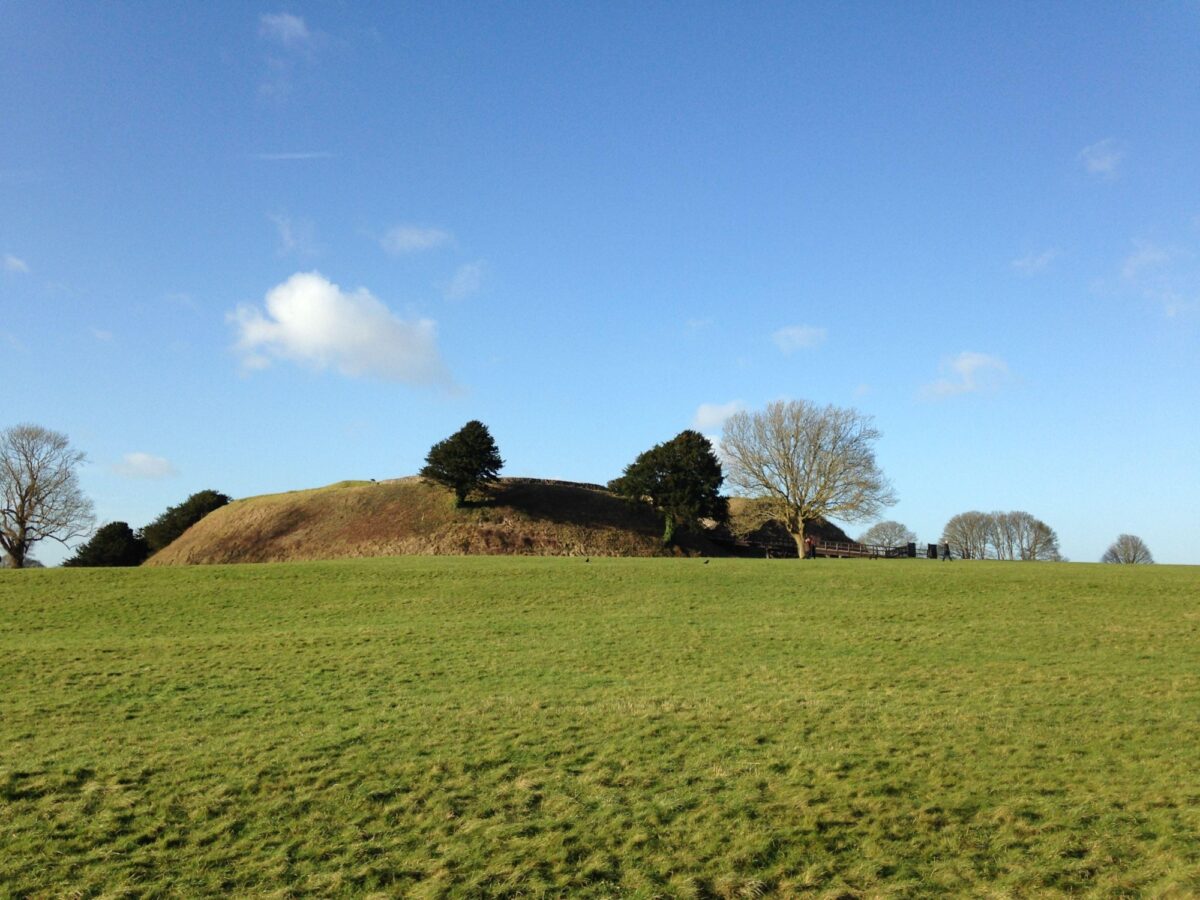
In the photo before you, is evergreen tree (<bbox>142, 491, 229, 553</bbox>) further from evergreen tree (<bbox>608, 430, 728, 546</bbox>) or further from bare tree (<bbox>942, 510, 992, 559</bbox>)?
bare tree (<bbox>942, 510, 992, 559</bbox>)

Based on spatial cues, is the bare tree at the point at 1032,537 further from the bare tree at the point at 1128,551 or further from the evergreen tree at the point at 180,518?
the evergreen tree at the point at 180,518

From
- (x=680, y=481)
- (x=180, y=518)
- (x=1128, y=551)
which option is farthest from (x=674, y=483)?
(x=1128, y=551)

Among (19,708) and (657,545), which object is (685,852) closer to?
(19,708)

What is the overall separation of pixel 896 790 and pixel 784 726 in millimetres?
3039

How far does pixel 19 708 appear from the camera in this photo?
14516 mm

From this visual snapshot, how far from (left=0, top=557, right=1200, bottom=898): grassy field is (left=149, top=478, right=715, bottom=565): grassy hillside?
38.4 m

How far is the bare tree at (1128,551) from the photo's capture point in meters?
113

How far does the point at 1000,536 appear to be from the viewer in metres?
114

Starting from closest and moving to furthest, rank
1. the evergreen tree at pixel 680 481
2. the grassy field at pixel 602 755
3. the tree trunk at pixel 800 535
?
the grassy field at pixel 602 755
the tree trunk at pixel 800 535
the evergreen tree at pixel 680 481

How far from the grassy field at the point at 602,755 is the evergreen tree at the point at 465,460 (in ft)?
138

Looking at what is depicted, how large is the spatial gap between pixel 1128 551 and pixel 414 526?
343ft

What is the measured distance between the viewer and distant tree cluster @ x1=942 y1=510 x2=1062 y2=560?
109 meters

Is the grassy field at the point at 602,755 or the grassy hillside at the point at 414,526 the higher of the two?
the grassy hillside at the point at 414,526

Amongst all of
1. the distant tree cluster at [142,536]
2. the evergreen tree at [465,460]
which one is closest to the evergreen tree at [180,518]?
the distant tree cluster at [142,536]
